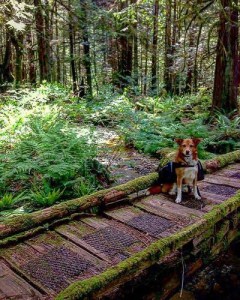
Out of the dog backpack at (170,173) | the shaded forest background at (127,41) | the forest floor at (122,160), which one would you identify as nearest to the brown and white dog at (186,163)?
the dog backpack at (170,173)

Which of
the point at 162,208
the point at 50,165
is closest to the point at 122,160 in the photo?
the point at 50,165

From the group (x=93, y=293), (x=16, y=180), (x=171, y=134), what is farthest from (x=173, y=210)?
(x=171, y=134)

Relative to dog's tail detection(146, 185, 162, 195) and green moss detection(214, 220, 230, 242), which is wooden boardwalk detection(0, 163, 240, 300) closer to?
dog's tail detection(146, 185, 162, 195)

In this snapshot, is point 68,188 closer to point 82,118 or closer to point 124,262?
point 124,262

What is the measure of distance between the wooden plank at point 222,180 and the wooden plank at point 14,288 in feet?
13.0

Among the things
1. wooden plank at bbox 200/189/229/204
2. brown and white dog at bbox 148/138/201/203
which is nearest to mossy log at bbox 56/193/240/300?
wooden plank at bbox 200/189/229/204

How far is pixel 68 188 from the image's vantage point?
6.05 m

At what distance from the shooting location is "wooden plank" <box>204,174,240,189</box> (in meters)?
5.85

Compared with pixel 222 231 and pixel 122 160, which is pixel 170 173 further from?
pixel 122 160

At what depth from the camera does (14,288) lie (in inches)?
119

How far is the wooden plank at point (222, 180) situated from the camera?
5.85 meters

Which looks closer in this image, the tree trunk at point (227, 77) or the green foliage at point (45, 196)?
the green foliage at point (45, 196)

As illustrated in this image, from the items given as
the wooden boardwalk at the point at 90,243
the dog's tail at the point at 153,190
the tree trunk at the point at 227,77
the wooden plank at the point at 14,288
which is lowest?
the wooden plank at the point at 14,288

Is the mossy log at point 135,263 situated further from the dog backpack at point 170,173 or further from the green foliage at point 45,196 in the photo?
the green foliage at point 45,196
